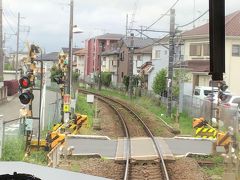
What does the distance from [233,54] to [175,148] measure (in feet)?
63.7

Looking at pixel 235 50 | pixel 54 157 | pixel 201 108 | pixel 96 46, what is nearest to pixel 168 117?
pixel 201 108

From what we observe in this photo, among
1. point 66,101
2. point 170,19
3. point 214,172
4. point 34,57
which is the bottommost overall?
point 214,172

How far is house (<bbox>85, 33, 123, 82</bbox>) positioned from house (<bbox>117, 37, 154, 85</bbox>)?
11.9m

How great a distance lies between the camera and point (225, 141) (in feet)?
39.1

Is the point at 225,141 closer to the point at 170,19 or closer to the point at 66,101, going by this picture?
the point at 66,101

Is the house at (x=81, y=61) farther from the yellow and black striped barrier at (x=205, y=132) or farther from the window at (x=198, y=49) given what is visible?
the yellow and black striped barrier at (x=205, y=132)

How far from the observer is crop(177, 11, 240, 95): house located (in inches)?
1253

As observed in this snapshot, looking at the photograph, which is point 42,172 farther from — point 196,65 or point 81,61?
point 81,61

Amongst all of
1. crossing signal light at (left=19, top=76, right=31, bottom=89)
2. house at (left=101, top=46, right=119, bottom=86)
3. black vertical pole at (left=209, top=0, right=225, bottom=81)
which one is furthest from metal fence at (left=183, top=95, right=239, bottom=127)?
house at (left=101, top=46, right=119, bottom=86)

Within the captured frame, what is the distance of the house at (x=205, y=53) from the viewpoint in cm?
3183

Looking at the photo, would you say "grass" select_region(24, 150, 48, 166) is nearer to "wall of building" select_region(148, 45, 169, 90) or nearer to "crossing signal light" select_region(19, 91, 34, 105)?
"crossing signal light" select_region(19, 91, 34, 105)

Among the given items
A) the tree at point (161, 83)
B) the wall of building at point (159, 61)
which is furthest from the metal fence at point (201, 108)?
the wall of building at point (159, 61)

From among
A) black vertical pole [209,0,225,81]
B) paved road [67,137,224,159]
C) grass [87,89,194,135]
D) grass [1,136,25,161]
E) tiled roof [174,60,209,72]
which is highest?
tiled roof [174,60,209,72]

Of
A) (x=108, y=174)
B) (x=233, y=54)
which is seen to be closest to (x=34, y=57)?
(x=108, y=174)
